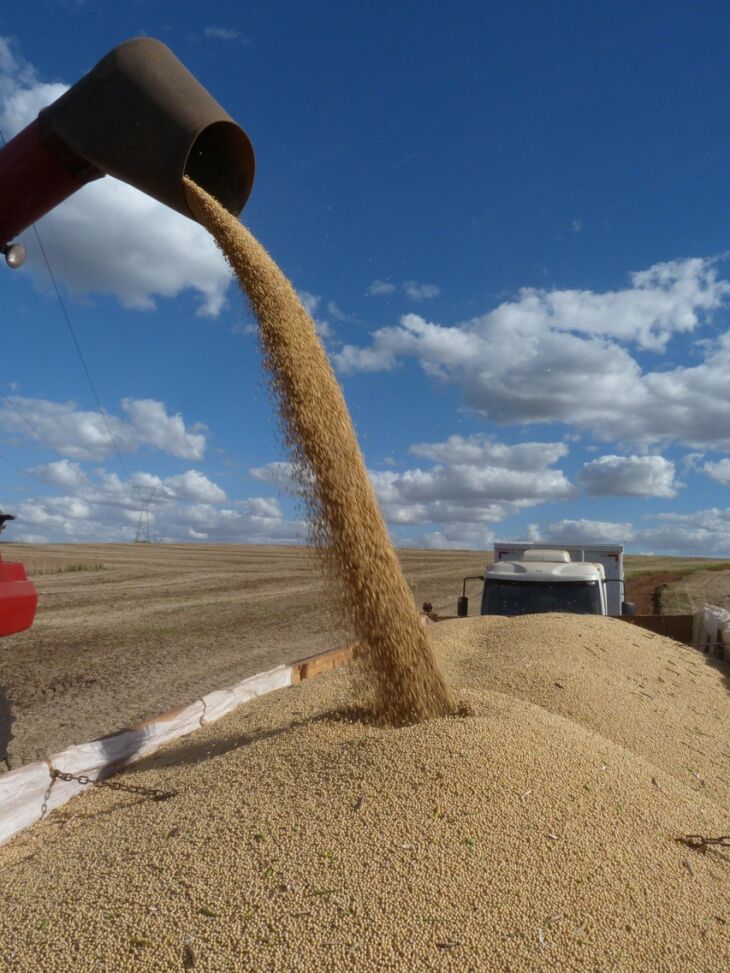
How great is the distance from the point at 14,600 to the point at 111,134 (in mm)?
1993

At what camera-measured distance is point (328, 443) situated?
3711mm

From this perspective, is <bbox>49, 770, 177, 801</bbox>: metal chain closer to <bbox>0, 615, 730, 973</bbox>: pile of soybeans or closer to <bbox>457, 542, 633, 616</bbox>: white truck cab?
<bbox>0, 615, 730, 973</bbox>: pile of soybeans

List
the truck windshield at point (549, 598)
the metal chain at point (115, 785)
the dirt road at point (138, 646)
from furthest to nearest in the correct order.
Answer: the truck windshield at point (549, 598) < the dirt road at point (138, 646) < the metal chain at point (115, 785)

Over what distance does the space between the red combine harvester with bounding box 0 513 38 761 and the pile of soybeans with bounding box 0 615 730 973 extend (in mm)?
882

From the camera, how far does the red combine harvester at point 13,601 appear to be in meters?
3.06

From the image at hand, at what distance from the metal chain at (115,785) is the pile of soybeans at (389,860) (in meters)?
0.06

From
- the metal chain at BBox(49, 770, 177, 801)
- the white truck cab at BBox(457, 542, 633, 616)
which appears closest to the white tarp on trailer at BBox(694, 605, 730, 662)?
the white truck cab at BBox(457, 542, 633, 616)

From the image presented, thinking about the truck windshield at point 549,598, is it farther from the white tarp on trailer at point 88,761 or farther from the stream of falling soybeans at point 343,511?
the stream of falling soybeans at point 343,511

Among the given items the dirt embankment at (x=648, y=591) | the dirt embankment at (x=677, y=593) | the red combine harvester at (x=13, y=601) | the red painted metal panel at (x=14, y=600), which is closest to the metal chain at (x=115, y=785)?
the red combine harvester at (x=13, y=601)

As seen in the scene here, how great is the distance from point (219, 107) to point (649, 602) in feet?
64.9

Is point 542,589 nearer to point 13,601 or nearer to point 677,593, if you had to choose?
point 13,601

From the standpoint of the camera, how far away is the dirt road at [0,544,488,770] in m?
6.46

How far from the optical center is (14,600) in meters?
3.10

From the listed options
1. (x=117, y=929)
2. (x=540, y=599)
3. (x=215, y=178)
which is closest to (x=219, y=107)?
(x=215, y=178)
